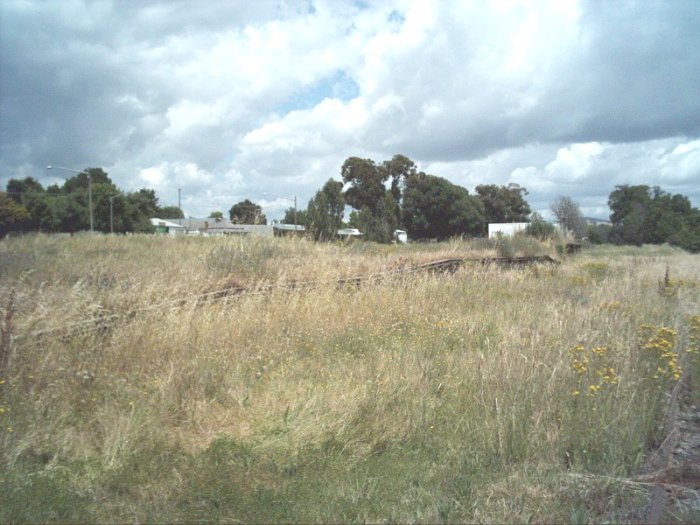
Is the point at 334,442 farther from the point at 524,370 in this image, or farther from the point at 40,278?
the point at 40,278

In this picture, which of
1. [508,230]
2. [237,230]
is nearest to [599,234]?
[508,230]

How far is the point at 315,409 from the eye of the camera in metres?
5.08

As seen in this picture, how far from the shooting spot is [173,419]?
5.05 meters


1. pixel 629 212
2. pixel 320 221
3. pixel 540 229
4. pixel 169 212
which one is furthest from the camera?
pixel 169 212

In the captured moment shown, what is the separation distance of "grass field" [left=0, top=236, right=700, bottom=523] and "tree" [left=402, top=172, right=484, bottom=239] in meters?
57.6

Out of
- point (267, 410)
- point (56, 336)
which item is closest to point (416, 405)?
point (267, 410)

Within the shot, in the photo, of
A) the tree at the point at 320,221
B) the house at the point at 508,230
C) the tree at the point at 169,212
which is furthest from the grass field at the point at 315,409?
the tree at the point at 169,212

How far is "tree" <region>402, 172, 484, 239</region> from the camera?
65.9m

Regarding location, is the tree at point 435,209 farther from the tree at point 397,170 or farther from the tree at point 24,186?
the tree at point 24,186

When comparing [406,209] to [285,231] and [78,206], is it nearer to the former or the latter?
[78,206]

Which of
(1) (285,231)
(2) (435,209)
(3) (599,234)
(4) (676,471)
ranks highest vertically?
(2) (435,209)

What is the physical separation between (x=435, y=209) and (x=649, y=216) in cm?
2722

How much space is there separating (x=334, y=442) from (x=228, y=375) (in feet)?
5.40

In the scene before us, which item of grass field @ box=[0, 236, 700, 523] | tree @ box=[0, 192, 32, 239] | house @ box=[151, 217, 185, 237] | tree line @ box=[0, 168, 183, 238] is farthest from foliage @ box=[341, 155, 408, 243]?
grass field @ box=[0, 236, 700, 523]
